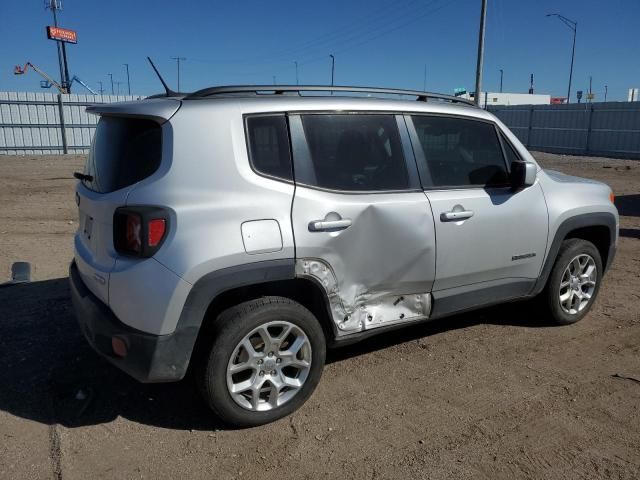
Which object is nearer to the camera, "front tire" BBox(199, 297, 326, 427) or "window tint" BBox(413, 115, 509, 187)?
"front tire" BBox(199, 297, 326, 427)

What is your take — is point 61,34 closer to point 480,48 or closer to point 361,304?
point 480,48

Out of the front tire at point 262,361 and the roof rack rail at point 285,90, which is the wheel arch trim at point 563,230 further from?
the front tire at point 262,361

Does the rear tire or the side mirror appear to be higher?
the side mirror

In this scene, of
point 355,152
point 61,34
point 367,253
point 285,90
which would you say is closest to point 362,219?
point 367,253

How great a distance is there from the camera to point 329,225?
321 centimetres

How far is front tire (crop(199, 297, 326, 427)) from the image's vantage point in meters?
3.01

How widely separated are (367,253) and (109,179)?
156cm

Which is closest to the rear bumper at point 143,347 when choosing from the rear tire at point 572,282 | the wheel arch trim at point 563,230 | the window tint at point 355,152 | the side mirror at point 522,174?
the window tint at point 355,152

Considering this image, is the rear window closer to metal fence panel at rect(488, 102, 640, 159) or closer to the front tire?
the front tire

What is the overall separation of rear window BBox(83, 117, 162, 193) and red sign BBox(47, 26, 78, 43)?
45.6m

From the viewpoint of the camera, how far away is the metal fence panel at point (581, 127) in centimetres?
2402

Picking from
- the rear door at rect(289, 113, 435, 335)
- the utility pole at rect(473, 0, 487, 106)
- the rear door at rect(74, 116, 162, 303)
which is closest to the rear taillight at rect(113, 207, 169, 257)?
the rear door at rect(74, 116, 162, 303)

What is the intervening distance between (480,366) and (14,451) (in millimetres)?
2979

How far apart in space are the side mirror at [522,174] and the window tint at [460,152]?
0.35 feet
